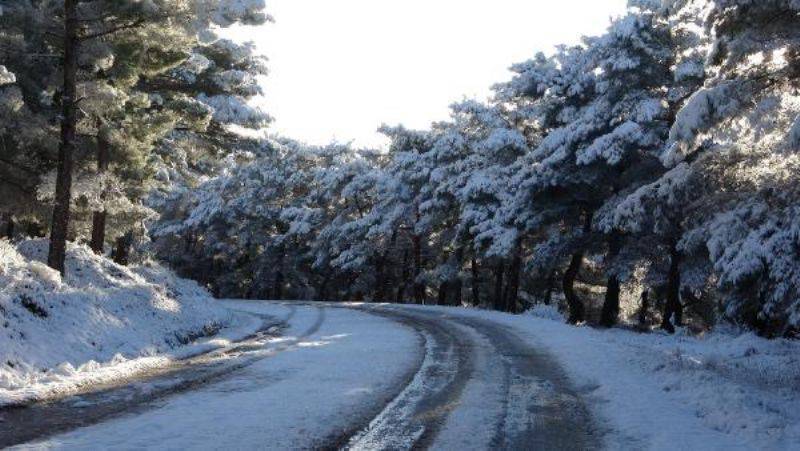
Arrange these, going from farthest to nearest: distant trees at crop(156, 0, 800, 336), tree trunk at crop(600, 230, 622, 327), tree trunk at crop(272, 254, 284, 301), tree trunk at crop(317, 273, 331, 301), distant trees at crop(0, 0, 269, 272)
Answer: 1. tree trunk at crop(317, 273, 331, 301)
2. tree trunk at crop(272, 254, 284, 301)
3. tree trunk at crop(600, 230, 622, 327)
4. distant trees at crop(0, 0, 269, 272)
5. distant trees at crop(156, 0, 800, 336)

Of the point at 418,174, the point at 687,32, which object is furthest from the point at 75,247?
the point at 418,174

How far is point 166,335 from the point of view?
13.6 metres

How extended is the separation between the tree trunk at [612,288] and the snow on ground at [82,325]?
41.2ft

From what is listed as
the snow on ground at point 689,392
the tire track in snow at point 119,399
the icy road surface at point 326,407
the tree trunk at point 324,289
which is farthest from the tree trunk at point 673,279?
the tree trunk at point 324,289

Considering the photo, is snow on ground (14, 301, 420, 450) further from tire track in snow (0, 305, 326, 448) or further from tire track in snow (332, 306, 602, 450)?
tire track in snow (332, 306, 602, 450)

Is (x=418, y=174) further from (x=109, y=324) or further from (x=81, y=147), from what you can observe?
(x=109, y=324)

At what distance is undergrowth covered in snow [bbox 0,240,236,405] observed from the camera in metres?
9.02

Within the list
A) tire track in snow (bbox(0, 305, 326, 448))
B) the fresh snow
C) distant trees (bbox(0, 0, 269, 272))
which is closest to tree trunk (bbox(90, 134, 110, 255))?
distant trees (bbox(0, 0, 269, 272))

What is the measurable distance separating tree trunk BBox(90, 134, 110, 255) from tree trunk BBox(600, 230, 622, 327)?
1548cm

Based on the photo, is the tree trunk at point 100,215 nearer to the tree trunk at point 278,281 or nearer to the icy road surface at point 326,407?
the icy road surface at point 326,407

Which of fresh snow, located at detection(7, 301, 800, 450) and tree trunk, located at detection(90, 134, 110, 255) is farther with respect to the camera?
→ tree trunk, located at detection(90, 134, 110, 255)

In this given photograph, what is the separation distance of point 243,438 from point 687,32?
2104 centimetres

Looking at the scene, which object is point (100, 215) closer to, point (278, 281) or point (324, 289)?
point (278, 281)

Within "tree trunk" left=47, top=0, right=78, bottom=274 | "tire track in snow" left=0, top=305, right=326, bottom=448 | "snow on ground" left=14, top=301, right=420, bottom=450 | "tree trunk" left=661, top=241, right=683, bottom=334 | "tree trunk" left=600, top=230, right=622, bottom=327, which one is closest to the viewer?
"snow on ground" left=14, top=301, right=420, bottom=450
